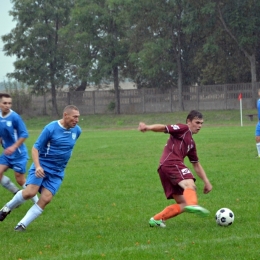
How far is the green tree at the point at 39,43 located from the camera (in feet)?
172

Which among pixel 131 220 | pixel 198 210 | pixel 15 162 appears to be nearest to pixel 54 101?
pixel 15 162

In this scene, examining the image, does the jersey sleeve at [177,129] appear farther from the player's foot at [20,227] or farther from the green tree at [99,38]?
the green tree at [99,38]

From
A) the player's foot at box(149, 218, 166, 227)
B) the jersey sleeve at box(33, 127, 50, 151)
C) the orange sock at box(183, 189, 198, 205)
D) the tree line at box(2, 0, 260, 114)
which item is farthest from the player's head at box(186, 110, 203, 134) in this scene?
the tree line at box(2, 0, 260, 114)

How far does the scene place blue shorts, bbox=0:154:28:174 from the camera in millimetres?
10070

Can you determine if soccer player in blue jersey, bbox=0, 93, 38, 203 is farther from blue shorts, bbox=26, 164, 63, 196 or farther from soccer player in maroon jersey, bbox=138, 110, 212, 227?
soccer player in maroon jersey, bbox=138, 110, 212, 227

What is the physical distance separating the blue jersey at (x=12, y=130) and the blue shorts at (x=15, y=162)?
A: 0.05 meters

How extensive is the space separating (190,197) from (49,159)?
199 centimetres

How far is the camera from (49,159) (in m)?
8.18

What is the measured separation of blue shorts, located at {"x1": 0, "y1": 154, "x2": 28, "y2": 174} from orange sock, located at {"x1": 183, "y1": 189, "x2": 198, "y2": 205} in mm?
3536

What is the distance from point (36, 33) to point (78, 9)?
4.58 meters

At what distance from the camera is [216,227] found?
7.92 metres

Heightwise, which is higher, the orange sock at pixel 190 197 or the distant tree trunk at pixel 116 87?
the distant tree trunk at pixel 116 87

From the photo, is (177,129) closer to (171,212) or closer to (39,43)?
(171,212)

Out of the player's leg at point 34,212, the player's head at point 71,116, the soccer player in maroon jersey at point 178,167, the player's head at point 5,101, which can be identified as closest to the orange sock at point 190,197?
the soccer player in maroon jersey at point 178,167
